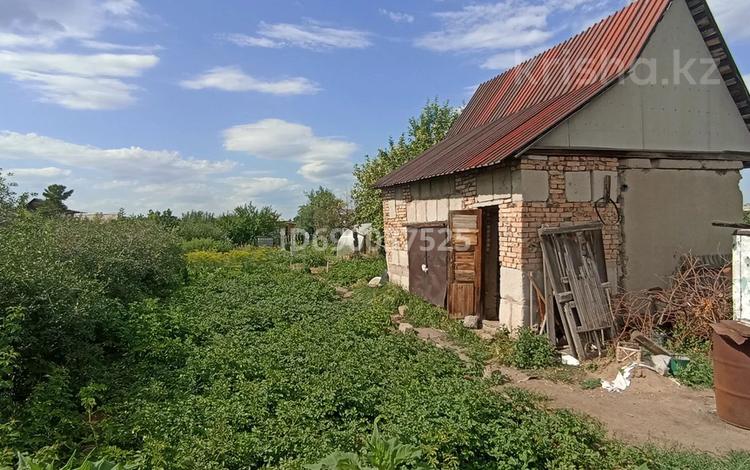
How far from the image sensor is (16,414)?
15.9 ft

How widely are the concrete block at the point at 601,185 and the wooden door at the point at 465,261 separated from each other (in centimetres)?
216

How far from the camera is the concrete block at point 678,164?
9508 mm

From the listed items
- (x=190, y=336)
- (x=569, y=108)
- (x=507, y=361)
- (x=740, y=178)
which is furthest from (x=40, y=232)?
(x=740, y=178)

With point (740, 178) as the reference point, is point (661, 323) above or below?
below

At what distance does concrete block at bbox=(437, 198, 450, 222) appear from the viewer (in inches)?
456

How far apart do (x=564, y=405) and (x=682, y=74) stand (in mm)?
6877

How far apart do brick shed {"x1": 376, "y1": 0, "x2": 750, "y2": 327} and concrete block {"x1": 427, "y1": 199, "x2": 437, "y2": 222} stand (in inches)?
44.1

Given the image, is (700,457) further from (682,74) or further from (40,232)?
(40,232)

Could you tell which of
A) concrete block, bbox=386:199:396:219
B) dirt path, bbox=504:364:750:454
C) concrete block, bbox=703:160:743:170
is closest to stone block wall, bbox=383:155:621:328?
dirt path, bbox=504:364:750:454

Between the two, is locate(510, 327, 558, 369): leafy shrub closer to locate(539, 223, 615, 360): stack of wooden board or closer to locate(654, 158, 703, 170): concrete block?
locate(539, 223, 615, 360): stack of wooden board

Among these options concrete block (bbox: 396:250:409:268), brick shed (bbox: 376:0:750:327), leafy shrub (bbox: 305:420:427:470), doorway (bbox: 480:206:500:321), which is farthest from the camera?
concrete block (bbox: 396:250:409:268)

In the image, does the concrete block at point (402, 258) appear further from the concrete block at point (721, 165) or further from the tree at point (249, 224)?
the tree at point (249, 224)

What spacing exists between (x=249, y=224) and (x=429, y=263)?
2670 cm

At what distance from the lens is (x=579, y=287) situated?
8547mm
